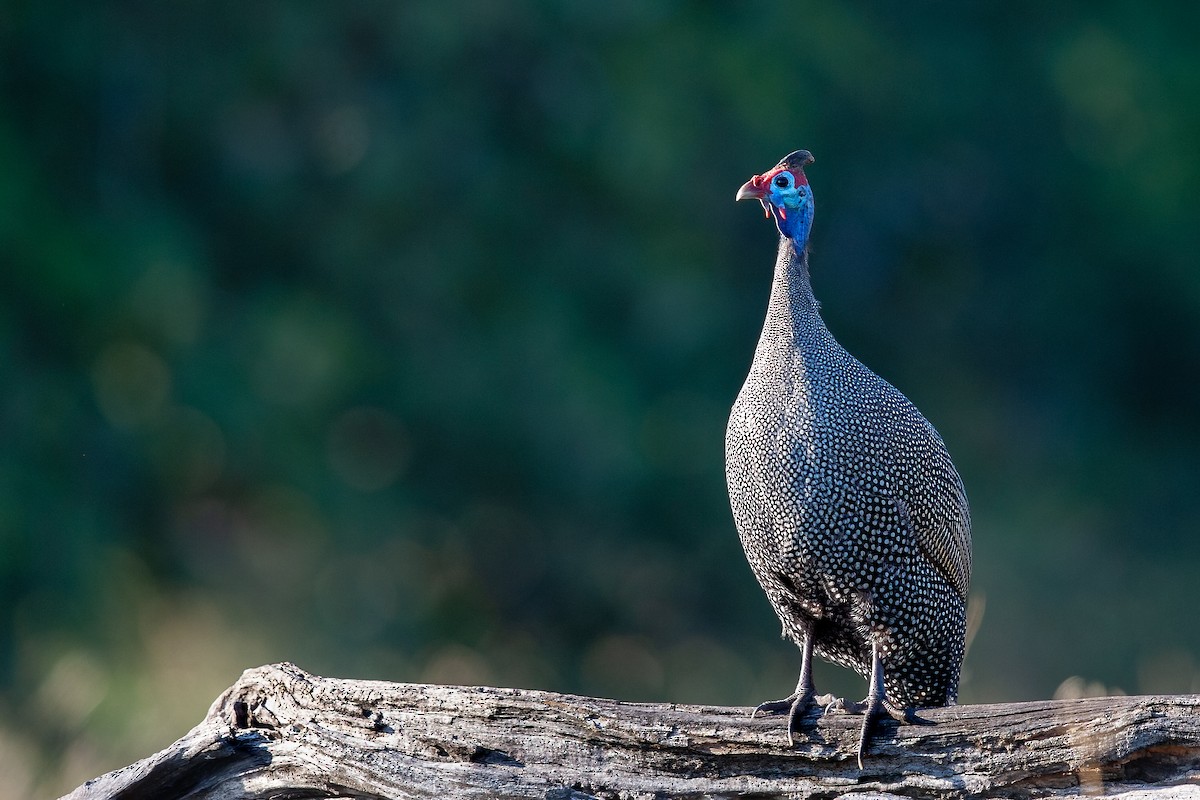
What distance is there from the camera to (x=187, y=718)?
8250 mm

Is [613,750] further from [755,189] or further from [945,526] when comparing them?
[755,189]

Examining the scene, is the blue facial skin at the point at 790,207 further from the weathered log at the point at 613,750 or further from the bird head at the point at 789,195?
the weathered log at the point at 613,750

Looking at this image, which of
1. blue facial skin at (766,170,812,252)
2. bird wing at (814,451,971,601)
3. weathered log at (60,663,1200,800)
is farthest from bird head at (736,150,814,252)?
weathered log at (60,663,1200,800)

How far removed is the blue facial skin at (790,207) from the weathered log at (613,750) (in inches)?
55.3

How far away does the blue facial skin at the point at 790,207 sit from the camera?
432 centimetres

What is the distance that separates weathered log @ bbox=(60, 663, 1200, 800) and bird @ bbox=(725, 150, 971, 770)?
0.63 feet

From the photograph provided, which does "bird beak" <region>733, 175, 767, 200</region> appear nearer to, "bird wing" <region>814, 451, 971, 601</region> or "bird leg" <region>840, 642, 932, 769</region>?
"bird wing" <region>814, 451, 971, 601</region>

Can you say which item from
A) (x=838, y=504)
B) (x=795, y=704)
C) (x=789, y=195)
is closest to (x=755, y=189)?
(x=789, y=195)

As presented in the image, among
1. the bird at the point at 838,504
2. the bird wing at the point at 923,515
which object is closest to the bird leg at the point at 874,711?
the bird at the point at 838,504

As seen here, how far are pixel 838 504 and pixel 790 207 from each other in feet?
3.00

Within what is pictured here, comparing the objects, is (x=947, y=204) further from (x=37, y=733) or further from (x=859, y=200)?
(x=37, y=733)

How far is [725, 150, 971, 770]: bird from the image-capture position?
156 inches

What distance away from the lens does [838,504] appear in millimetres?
3971

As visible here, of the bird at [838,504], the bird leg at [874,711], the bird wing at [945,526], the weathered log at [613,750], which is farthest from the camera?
the bird wing at [945,526]
